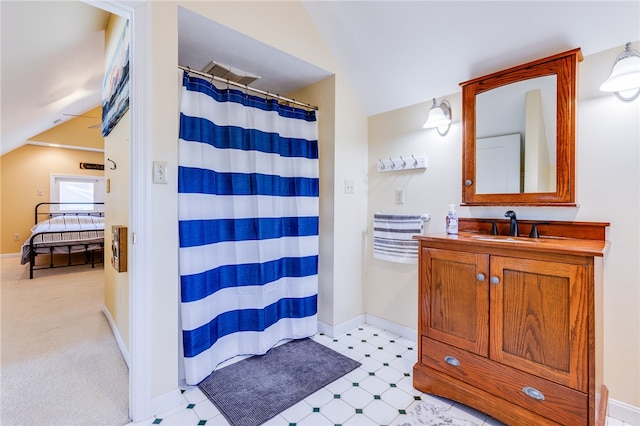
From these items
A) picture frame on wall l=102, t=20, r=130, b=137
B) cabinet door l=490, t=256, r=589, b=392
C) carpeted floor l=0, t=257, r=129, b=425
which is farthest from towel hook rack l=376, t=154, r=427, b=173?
carpeted floor l=0, t=257, r=129, b=425

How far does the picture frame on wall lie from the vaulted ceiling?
1.00 ft

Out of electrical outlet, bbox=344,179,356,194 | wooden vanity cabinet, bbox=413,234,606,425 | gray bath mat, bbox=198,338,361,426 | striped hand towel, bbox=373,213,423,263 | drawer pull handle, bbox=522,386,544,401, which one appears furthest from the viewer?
electrical outlet, bbox=344,179,356,194

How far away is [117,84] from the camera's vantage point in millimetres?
2047

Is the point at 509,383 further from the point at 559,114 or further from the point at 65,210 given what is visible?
the point at 65,210

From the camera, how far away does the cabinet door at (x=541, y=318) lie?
1.22 m

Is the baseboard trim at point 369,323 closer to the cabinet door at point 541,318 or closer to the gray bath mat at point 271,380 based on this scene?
the gray bath mat at point 271,380

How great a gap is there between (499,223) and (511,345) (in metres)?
0.80

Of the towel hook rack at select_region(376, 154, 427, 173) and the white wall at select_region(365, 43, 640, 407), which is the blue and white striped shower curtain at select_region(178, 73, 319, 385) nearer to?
the towel hook rack at select_region(376, 154, 427, 173)

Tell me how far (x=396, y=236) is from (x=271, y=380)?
54.5 inches

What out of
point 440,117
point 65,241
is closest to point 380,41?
point 440,117

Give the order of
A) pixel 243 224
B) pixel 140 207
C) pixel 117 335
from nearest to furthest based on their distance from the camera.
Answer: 1. pixel 140 207
2. pixel 243 224
3. pixel 117 335

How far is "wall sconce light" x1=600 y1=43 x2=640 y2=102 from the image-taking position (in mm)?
1359

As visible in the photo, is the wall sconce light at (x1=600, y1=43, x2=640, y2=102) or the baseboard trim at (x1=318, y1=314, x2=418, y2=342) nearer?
the wall sconce light at (x1=600, y1=43, x2=640, y2=102)

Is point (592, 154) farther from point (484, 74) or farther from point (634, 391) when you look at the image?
point (634, 391)
